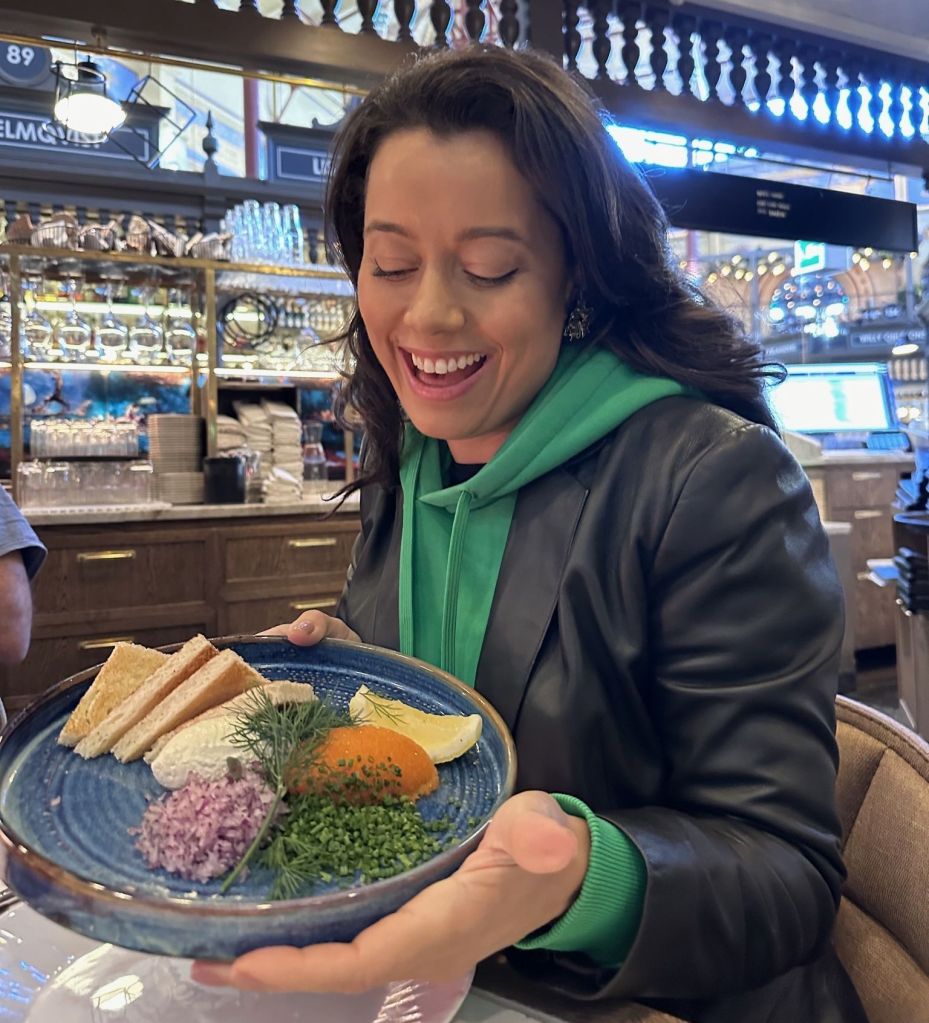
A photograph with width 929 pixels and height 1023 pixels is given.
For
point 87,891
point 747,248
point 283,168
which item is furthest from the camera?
point 747,248

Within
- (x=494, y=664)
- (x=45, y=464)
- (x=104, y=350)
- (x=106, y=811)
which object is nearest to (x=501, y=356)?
(x=494, y=664)

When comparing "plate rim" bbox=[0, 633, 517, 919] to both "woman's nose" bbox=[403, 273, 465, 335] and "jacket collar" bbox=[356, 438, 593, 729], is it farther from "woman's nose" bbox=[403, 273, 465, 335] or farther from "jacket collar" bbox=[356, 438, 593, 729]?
"woman's nose" bbox=[403, 273, 465, 335]

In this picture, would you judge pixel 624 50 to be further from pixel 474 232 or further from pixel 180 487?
pixel 474 232

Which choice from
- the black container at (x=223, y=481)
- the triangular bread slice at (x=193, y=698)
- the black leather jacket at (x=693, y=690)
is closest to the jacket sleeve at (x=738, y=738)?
the black leather jacket at (x=693, y=690)

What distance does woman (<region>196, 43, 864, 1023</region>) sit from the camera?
2.50ft

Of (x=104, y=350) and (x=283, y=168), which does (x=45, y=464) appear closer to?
(x=104, y=350)

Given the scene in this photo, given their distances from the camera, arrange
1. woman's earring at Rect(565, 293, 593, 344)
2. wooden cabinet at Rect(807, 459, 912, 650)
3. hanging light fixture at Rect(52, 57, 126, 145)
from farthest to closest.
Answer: wooden cabinet at Rect(807, 459, 912, 650) < hanging light fixture at Rect(52, 57, 126, 145) < woman's earring at Rect(565, 293, 593, 344)

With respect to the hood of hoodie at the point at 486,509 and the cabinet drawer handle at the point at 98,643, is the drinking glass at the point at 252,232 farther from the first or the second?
the hood of hoodie at the point at 486,509

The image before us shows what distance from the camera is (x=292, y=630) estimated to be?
1082mm

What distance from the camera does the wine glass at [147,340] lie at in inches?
190

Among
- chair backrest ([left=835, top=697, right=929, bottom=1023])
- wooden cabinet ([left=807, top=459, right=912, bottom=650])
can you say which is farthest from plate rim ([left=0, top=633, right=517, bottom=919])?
wooden cabinet ([left=807, top=459, right=912, bottom=650])

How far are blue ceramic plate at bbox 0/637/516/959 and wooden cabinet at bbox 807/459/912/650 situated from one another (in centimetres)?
475

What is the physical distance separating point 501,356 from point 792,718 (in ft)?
1.79

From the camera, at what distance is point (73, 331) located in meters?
4.62
